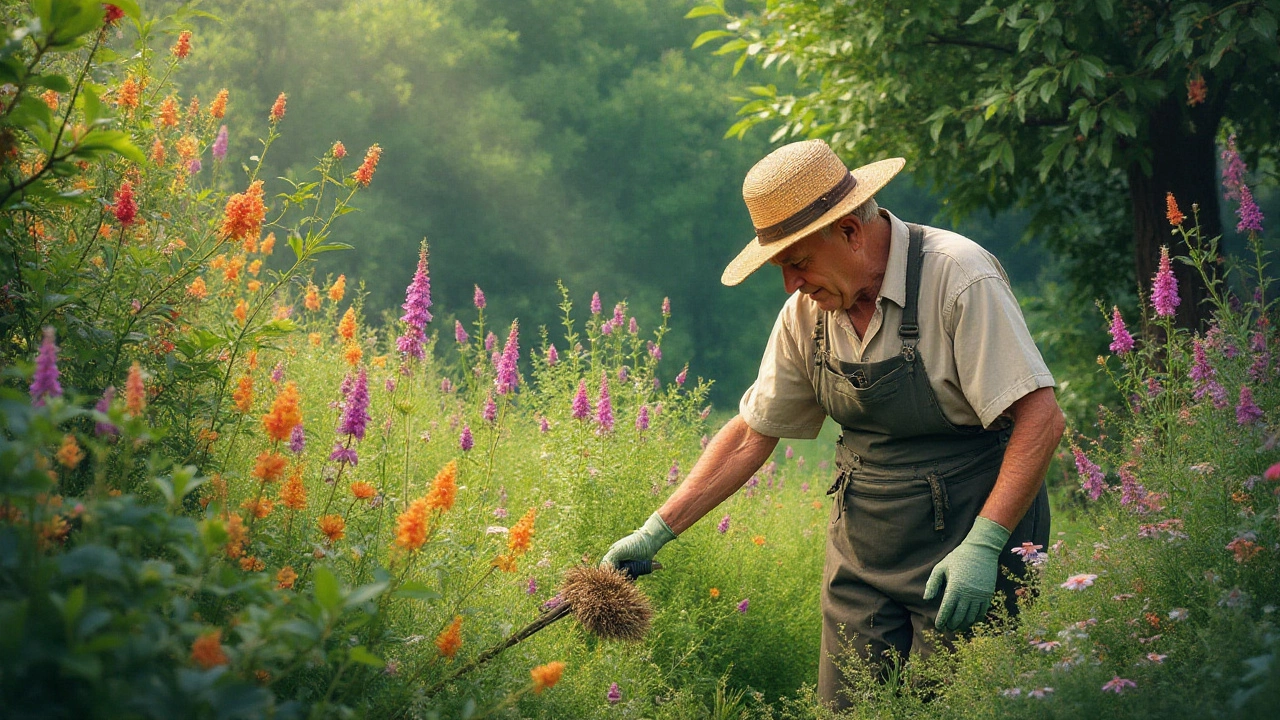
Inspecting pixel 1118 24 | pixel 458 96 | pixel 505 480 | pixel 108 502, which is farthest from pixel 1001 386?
pixel 458 96

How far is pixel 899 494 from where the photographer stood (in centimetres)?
329

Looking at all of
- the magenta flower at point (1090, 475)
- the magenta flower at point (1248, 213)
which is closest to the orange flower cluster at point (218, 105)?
the magenta flower at point (1090, 475)

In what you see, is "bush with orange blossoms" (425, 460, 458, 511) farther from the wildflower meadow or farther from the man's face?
the man's face

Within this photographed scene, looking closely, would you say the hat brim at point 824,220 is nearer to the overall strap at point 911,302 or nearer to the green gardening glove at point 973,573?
the overall strap at point 911,302

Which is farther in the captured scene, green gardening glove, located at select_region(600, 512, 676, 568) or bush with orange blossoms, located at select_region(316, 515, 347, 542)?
green gardening glove, located at select_region(600, 512, 676, 568)

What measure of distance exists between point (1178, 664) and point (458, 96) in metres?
19.6

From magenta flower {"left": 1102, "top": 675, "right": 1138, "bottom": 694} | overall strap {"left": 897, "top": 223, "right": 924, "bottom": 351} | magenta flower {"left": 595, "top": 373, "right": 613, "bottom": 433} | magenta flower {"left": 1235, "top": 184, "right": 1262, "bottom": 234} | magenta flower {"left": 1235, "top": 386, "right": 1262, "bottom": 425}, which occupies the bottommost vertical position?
magenta flower {"left": 595, "top": 373, "right": 613, "bottom": 433}

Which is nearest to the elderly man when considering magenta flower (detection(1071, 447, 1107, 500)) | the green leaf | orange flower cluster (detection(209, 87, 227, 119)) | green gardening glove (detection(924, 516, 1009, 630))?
green gardening glove (detection(924, 516, 1009, 630))

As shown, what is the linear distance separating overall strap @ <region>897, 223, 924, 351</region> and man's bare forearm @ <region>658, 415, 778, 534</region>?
2.23ft

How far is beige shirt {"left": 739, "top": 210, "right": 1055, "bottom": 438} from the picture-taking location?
3041 mm

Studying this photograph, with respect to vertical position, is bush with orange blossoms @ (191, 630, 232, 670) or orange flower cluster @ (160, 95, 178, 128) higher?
orange flower cluster @ (160, 95, 178, 128)

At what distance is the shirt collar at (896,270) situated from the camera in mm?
3232

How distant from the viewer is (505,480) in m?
5.64

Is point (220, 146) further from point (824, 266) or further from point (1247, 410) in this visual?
point (1247, 410)
